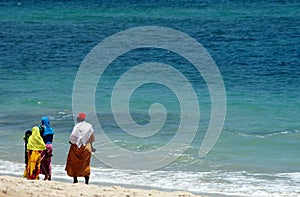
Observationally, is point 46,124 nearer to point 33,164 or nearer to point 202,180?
point 33,164

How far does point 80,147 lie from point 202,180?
3240 millimetres

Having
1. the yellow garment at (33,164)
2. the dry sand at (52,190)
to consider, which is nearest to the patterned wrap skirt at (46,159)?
the yellow garment at (33,164)

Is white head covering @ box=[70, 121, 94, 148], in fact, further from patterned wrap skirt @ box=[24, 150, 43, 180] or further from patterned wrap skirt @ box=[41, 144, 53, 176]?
patterned wrap skirt @ box=[24, 150, 43, 180]

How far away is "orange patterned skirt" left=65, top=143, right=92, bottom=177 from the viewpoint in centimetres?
1389

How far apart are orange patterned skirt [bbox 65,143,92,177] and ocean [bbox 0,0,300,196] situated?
1.59 m

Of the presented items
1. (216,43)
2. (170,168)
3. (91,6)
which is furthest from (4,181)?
(91,6)

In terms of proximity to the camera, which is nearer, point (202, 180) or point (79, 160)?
point (79, 160)

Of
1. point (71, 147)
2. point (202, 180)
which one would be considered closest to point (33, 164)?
point (71, 147)

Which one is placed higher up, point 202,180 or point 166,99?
point 166,99

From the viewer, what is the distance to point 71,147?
13938 mm

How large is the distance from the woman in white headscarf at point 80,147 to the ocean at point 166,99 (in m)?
1.63

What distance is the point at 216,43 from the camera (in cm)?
3916

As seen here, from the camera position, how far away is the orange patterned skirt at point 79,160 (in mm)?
13891

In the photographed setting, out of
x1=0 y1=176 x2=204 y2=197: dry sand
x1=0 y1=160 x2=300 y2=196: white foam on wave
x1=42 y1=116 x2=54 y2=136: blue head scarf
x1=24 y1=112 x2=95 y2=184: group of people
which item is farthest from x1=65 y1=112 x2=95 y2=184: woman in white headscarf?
x1=0 y1=160 x2=300 y2=196: white foam on wave
